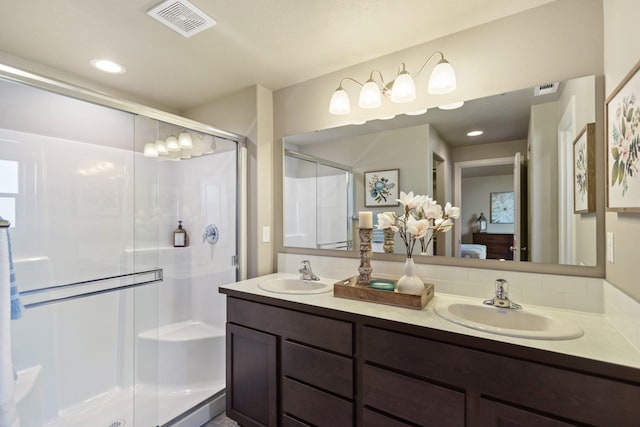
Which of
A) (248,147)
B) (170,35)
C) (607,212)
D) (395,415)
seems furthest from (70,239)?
(607,212)

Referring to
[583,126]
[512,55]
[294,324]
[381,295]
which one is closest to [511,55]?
[512,55]

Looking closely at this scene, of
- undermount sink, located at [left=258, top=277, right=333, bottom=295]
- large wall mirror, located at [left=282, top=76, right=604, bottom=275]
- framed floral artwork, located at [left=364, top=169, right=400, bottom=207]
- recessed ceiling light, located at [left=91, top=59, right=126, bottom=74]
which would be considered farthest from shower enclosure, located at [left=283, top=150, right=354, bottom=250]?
recessed ceiling light, located at [left=91, top=59, right=126, bottom=74]

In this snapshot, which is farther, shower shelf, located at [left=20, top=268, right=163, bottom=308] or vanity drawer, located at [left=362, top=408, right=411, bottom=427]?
shower shelf, located at [left=20, top=268, right=163, bottom=308]

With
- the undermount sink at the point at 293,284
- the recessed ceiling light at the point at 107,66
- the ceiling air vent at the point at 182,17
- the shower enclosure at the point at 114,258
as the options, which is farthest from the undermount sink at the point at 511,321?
the recessed ceiling light at the point at 107,66

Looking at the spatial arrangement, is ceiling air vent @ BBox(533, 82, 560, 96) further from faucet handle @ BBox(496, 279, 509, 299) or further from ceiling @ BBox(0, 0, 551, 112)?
faucet handle @ BBox(496, 279, 509, 299)

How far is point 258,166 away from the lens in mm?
2320

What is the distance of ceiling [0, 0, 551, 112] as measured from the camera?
4.80 ft

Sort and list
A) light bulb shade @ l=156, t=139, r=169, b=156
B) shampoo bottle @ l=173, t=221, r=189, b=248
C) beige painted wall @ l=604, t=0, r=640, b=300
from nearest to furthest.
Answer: beige painted wall @ l=604, t=0, r=640, b=300
light bulb shade @ l=156, t=139, r=169, b=156
shampoo bottle @ l=173, t=221, r=189, b=248

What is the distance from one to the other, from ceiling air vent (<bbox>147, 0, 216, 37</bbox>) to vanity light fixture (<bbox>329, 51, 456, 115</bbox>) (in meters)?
0.84

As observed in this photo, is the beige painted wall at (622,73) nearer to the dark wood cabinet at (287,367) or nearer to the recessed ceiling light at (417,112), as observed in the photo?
the recessed ceiling light at (417,112)

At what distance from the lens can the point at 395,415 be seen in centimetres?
124

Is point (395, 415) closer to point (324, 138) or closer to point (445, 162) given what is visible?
point (445, 162)

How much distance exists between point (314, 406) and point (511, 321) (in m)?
1.00

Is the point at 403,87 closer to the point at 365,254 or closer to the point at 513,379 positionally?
the point at 365,254
